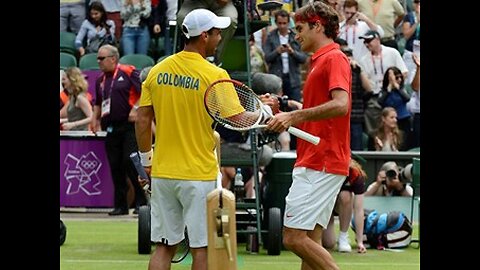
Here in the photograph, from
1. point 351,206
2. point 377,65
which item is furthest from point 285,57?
point 351,206

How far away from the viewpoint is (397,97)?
21.1m

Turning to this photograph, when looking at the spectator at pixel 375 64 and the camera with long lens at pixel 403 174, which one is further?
the spectator at pixel 375 64

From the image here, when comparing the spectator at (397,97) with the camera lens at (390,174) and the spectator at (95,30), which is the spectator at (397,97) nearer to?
the camera lens at (390,174)

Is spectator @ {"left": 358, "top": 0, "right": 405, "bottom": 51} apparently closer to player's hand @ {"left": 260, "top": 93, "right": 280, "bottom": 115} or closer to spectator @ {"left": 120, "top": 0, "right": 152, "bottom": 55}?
spectator @ {"left": 120, "top": 0, "right": 152, "bottom": 55}

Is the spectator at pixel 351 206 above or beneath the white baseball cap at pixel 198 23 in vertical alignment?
beneath

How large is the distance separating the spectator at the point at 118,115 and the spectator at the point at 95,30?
2.81m

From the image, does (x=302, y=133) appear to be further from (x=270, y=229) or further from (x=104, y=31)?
(x=104, y=31)

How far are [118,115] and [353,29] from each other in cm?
437

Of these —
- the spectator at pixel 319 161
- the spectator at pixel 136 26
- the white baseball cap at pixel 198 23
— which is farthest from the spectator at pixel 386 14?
the white baseball cap at pixel 198 23

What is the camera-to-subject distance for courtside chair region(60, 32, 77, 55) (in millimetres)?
22891

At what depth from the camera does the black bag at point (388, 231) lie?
631 inches

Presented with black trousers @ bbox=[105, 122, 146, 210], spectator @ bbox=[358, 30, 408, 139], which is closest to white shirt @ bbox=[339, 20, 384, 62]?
spectator @ bbox=[358, 30, 408, 139]

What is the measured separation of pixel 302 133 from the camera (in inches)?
386
